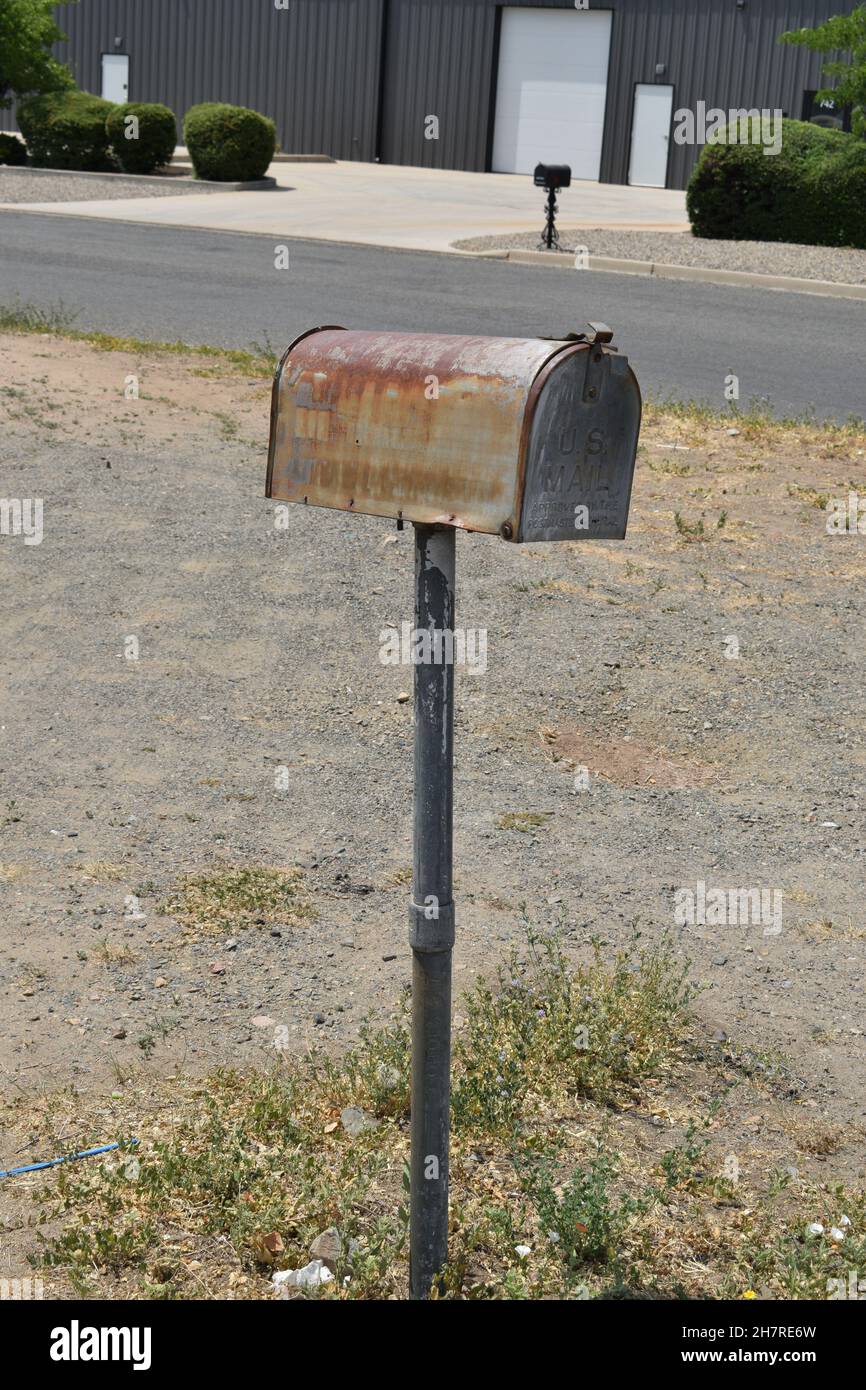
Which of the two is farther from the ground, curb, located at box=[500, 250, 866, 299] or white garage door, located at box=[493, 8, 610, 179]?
white garage door, located at box=[493, 8, 610, 179]

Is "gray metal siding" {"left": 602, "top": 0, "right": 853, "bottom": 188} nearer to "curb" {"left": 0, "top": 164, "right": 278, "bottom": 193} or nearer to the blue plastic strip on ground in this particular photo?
"curb" {"left": 0, "top": 164, "right": 278, "bottom": 193}

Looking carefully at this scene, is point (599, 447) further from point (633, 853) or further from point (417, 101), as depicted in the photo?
point (417, 101)

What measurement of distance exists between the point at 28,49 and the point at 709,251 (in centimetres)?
1716

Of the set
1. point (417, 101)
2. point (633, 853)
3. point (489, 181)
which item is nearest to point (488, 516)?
point (633, 853)

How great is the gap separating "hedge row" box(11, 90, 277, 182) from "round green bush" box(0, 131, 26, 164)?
0.46m

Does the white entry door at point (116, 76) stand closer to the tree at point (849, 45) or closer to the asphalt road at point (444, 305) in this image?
the asphalt road at point (444, 305)

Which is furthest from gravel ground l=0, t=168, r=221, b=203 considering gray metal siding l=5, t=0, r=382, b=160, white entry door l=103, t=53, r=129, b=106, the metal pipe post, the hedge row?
the metal pipe post

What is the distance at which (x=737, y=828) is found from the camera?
213 inches

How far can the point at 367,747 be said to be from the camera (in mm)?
5953

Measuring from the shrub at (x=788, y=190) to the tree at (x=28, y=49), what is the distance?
1558 centimetres

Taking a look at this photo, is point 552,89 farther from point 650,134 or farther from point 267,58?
point 267,58

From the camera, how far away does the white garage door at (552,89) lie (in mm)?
32625

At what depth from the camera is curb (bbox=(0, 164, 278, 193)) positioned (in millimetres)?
27562

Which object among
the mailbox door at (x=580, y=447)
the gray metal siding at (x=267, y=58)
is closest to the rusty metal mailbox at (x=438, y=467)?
the mailbox door at (x=580, y=447)
